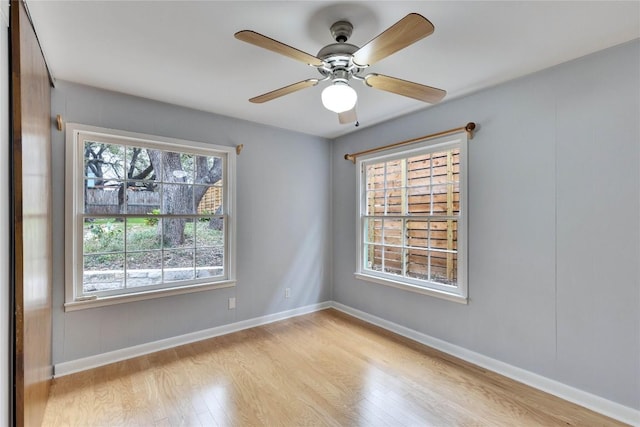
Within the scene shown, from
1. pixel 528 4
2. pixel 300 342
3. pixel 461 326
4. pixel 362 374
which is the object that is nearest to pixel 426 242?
pixel 461 326

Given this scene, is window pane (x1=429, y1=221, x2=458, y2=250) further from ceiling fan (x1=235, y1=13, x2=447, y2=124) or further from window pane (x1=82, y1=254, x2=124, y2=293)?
window pane (x1=82, y1=254, x2=124, y2=293)

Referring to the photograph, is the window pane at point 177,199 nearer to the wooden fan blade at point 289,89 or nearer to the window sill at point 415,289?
the wooden fan blade at point 289,89

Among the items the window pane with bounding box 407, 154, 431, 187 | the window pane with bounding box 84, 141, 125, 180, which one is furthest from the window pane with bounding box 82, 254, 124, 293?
the window pane with bounding box 407, 154, 431, 187

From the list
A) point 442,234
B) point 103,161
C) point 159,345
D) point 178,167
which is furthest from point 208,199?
point 442,234

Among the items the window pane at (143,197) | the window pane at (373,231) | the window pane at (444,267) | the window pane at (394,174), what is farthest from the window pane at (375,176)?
the window pane at (143,197)

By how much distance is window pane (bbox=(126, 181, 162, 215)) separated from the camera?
2818 mm

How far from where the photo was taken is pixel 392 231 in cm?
356

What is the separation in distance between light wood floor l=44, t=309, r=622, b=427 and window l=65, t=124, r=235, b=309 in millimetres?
679

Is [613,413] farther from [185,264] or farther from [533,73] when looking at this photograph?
[185,264]

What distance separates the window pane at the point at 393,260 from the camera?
137 inches

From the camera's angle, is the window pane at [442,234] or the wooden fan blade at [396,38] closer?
the wooden fan blade at [396,38]

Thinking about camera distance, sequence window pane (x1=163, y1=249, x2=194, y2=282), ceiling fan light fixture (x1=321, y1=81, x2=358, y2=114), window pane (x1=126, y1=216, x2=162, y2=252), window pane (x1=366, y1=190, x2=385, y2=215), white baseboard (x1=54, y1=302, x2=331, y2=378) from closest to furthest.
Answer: ceiling fan light fixture (x1=321, y1=81, x2=358, y2=114)
white baseboard (x1=54, y1=302, x2=331, y2=378)
window pane (x1=126, y1=216, x2=162, y2=252)
window pane (x1=163, y1=249, x2=194, y2=282)
window pane (x1=366, y1=190, x2=385, y2=215)

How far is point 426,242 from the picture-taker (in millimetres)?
3188

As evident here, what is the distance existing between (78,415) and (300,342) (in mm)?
A: 1765
